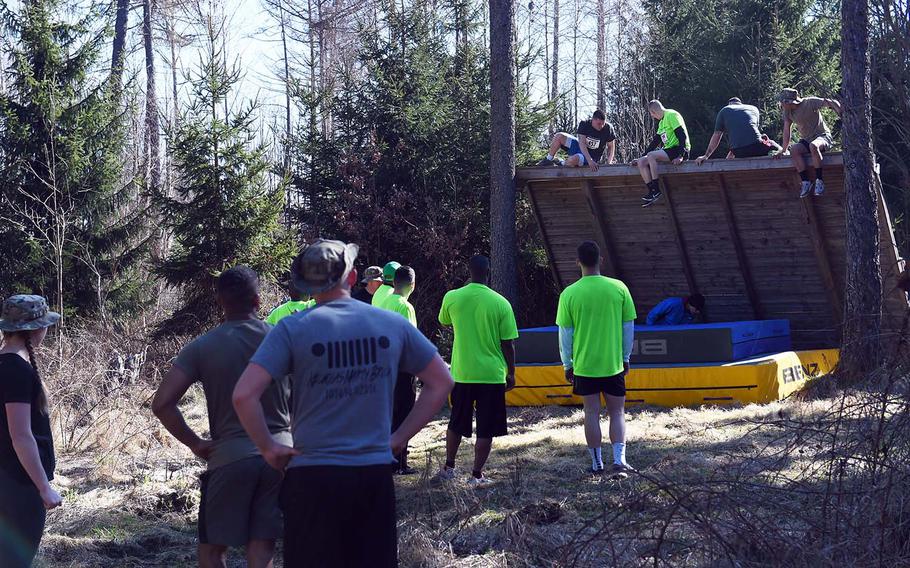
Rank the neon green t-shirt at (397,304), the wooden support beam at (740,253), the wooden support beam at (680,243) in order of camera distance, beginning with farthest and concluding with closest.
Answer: the wooden support beam at (680,243), the wooden support beam at (740,253), the neon green t-shirt at (397,304)

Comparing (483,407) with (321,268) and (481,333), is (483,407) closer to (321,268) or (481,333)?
(481,333)

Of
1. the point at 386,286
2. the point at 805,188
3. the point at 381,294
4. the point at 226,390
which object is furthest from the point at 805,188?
the point at 226,390

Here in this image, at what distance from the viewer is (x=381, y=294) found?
9.34 metres

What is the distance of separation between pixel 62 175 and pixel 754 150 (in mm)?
11532

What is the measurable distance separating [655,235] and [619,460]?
27.7 feet

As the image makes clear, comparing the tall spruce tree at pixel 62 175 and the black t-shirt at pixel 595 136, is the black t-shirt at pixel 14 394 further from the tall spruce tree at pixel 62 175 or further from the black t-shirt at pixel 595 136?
the tall spruce tree at pixel 62 175

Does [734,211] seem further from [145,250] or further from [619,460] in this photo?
[145,250]

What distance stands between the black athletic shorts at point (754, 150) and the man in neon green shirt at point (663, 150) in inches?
31.0

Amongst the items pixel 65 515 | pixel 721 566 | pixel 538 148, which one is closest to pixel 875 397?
pixel 721 566

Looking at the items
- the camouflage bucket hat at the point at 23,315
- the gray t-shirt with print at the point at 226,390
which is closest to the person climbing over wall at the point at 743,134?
the gray t-shirt with print at the point at 226,390

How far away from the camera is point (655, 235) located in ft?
54.0

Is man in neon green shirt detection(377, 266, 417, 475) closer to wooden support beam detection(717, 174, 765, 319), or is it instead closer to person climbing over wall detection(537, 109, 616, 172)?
person climbing over wall detection(537, 109, 616, 172)

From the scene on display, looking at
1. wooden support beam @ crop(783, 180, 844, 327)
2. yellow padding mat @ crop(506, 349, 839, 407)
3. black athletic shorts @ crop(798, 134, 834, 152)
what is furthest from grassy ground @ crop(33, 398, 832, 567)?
black athletic shorts @ crop(798, 134, 834, 152)

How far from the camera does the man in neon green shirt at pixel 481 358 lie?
844 centimetres
